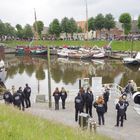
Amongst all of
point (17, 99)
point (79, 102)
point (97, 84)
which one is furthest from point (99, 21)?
point (79, 102)

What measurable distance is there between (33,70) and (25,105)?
4261 centimetres

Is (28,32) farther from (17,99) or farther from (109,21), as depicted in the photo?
(17,99)

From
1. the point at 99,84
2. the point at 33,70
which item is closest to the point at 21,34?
the point at 33,70

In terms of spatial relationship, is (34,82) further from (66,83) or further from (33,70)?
(33,70)

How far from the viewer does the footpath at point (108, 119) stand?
18766 mm

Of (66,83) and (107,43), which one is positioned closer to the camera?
(66,83)

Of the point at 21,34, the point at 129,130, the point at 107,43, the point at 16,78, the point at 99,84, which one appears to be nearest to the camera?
the point at 129,130

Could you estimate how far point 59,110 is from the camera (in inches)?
966

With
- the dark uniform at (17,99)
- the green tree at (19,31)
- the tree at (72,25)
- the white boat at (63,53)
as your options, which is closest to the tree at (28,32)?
the green tree at (19,31)

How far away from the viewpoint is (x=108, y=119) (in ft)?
71.9

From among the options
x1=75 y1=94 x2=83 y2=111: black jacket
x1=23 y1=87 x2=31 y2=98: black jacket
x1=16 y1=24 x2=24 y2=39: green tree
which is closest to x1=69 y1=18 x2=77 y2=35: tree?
x1=16 y1=24 x2=24 y2=39: green tree

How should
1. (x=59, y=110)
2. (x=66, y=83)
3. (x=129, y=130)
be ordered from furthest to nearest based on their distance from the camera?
(x=66, y=83) → (x=59, y=110) → (x=129, y=130)

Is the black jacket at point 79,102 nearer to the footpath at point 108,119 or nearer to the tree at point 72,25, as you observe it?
the footpath at point 108,119

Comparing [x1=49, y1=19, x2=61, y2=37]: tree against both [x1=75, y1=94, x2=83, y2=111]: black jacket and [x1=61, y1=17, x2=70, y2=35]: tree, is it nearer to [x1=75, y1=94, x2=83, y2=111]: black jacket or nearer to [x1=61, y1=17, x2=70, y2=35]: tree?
[x1=61, y1=17, x2=70, y2=35]: tree
